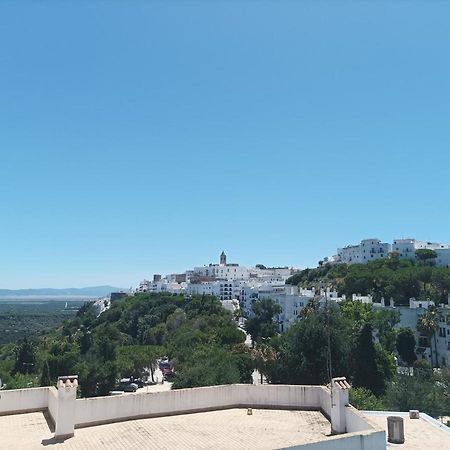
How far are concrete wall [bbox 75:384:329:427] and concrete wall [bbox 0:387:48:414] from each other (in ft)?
5.67

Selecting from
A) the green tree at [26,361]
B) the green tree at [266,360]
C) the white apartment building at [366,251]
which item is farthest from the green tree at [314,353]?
the white apartment building at [366,251]

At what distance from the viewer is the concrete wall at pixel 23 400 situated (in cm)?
1227

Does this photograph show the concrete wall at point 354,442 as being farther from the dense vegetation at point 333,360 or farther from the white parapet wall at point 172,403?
the dense vegetation at point 333,360

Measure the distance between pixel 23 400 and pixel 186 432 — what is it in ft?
14.8

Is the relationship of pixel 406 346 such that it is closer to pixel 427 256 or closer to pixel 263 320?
pixel 263 320

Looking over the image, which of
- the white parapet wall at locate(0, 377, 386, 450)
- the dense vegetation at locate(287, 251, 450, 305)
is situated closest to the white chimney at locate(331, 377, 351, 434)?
the white parapet wall at locate(0, 377, 386, 450)

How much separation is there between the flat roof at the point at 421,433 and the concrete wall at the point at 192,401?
6.11 ft

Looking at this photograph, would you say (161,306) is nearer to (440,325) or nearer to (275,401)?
(440,325)

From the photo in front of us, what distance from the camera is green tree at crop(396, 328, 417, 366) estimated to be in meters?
52.4

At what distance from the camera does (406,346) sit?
173 feet

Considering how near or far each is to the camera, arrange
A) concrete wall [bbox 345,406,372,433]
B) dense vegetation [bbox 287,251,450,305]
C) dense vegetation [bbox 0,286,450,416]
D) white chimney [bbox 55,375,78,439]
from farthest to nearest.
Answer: dense vegetation [bbox 287,251,450,305] → dense vegetation [bbox 0,286,450,416] → white chimney [bbox 55,375,78,439] → concrete wall [bbox 345,406,372,433]

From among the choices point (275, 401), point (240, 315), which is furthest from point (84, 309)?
point (275, 401)

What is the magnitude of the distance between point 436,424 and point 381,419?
1389mm

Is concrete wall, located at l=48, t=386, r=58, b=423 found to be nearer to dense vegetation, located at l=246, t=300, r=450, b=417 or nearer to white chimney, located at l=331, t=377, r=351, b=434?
white chimney, located at l=331, t=377, r=351, b=434
